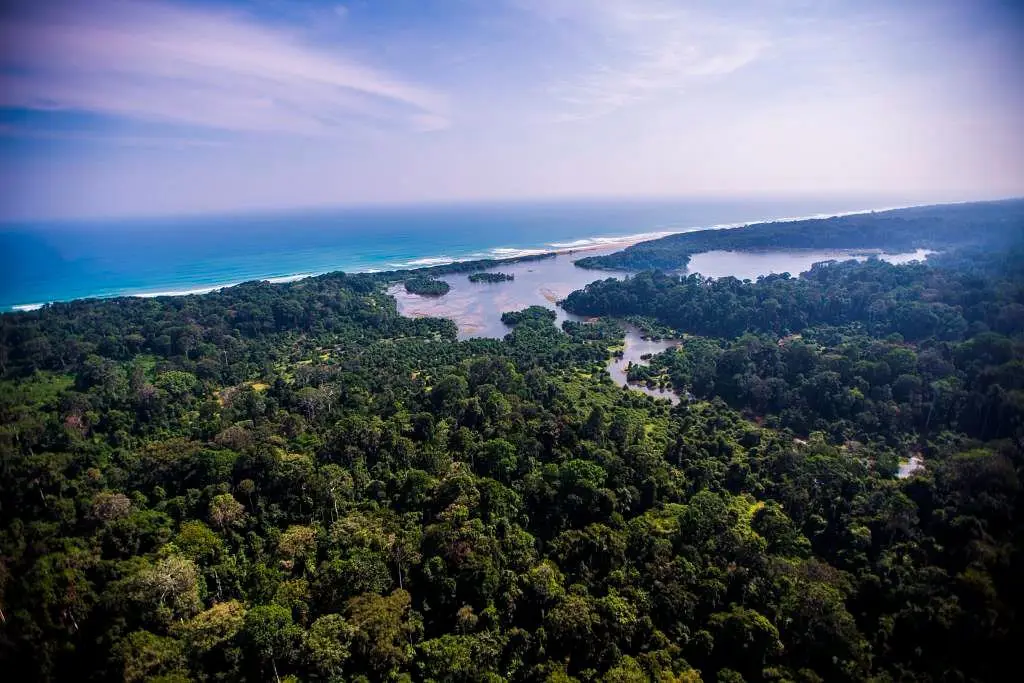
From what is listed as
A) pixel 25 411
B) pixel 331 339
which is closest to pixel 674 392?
pixel 331 339

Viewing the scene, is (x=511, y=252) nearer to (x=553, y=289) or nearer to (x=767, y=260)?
(x=553, y=289)

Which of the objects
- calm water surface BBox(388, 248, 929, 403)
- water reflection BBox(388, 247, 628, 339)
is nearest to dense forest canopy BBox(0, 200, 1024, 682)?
calm water surface BBox(388, 248, 929, 403)

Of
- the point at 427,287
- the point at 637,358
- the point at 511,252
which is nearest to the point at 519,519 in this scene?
the point at 637,358

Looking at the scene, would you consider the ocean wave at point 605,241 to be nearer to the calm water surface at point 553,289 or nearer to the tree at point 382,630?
the calm water surface at point 553,289

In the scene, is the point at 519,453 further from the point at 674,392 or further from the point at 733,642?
the point at 674,392

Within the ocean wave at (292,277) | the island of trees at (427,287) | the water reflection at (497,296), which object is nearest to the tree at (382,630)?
the water reflection at (497,296)

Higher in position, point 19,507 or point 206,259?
point 206,259
